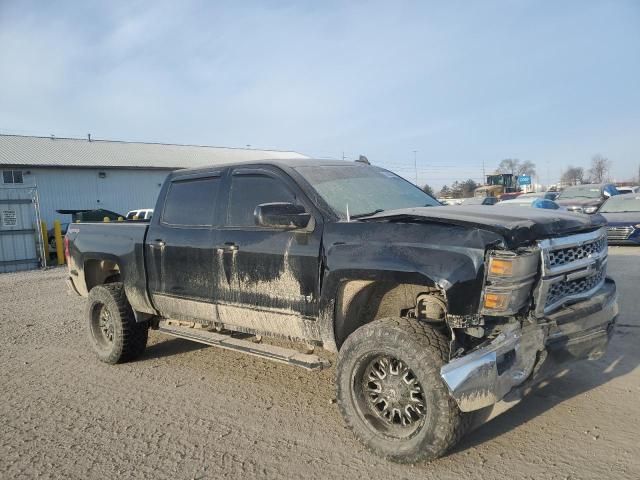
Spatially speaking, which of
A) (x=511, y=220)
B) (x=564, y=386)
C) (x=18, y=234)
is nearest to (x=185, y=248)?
(x=511, y=220)

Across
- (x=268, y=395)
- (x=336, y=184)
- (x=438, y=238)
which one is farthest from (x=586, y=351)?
(x=268, y=395)

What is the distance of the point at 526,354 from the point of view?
3.01m

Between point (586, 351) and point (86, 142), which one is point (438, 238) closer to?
point (586, 351)

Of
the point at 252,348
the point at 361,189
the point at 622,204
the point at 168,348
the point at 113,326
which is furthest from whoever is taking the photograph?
the point at 622,204

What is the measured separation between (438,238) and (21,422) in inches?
138

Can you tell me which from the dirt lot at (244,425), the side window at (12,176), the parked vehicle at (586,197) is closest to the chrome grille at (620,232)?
the parked vehicle at (586,197)

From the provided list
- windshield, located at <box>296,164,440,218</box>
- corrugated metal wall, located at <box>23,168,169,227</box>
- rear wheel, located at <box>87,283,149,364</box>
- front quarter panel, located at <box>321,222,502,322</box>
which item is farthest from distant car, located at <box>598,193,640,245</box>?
corrugated metal wall, located at <box>23,168,169,227</box>

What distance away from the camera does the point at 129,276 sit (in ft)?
17.4

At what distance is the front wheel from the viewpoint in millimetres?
3002

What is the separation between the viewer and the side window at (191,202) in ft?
15.5

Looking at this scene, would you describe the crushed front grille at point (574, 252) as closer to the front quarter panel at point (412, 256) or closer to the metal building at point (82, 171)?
the front quarter panel at point (412, 256)

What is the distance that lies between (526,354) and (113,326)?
4.16m

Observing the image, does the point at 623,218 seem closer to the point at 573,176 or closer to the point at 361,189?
the point at 361,189

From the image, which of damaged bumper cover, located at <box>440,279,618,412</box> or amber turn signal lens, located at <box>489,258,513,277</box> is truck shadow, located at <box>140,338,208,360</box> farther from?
amber turn signal lens, located at <box>489,258,513,277</box>
